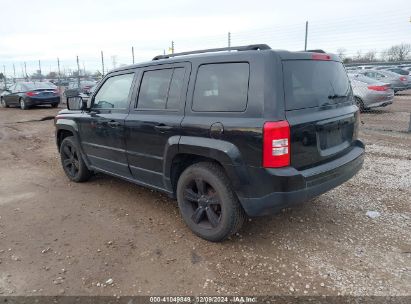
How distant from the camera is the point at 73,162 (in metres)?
5.67

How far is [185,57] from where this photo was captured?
373 centimetres

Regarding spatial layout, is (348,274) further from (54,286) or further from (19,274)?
(19,274)

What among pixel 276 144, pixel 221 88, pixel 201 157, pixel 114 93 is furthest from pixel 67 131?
pixel 276 144

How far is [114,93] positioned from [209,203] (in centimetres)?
208

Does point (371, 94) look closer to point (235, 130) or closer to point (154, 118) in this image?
point (154, 118)

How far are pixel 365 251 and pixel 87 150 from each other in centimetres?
382

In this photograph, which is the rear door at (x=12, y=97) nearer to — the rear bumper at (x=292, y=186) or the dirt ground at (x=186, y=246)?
the dirt ground at (x=186, y=246)

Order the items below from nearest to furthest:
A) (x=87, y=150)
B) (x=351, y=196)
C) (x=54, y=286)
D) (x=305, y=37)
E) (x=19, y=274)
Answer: (x=54, y=286)
(x=19, y=274)
(x=351, y=196)
(x=87, y=150)
(x=305, y=37)

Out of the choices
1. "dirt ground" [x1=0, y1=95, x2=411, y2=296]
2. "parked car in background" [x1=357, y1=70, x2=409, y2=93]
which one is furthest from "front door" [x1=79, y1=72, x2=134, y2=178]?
"parked car in background" [x1=357, y1=70, x2=409, y2=93]

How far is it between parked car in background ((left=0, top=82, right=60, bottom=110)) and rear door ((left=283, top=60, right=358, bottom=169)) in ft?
52.0

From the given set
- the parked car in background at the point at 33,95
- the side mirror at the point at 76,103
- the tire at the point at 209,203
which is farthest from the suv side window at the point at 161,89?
the parked car in background at the point at 33,95

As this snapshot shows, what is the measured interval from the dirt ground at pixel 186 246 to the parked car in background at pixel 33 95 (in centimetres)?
1244

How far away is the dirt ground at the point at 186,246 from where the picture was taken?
9.64 feet

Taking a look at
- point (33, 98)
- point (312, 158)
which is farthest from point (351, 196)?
point (33, 98)
